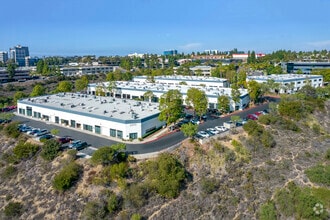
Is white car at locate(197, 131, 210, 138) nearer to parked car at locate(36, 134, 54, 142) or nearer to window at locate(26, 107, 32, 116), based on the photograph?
parked car at locate(36, 134, 54, 142)

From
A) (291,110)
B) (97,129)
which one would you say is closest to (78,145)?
(97,129)

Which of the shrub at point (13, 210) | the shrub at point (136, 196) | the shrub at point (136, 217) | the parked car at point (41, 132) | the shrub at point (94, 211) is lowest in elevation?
the shrub at point (13, 210)

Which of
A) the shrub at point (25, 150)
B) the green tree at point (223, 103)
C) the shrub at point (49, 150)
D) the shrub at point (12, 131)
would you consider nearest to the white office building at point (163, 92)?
the green tree at point (223, 103)

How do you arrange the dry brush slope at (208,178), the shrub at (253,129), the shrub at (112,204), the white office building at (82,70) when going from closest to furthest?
the shrub at (112,204) → the dry brush slope at (208,178) → the shrub at (253,129) → the white office building at (82,70)

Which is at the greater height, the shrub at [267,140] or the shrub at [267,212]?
the shrub at [267,140]

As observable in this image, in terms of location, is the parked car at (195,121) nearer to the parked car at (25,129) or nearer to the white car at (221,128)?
the white car at (221,128)

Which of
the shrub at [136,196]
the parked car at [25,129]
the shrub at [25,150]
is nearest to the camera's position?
the shrub at [136,196]

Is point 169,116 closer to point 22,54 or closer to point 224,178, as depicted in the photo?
point 224,178

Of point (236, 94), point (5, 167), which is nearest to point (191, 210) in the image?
point (5, 167)
